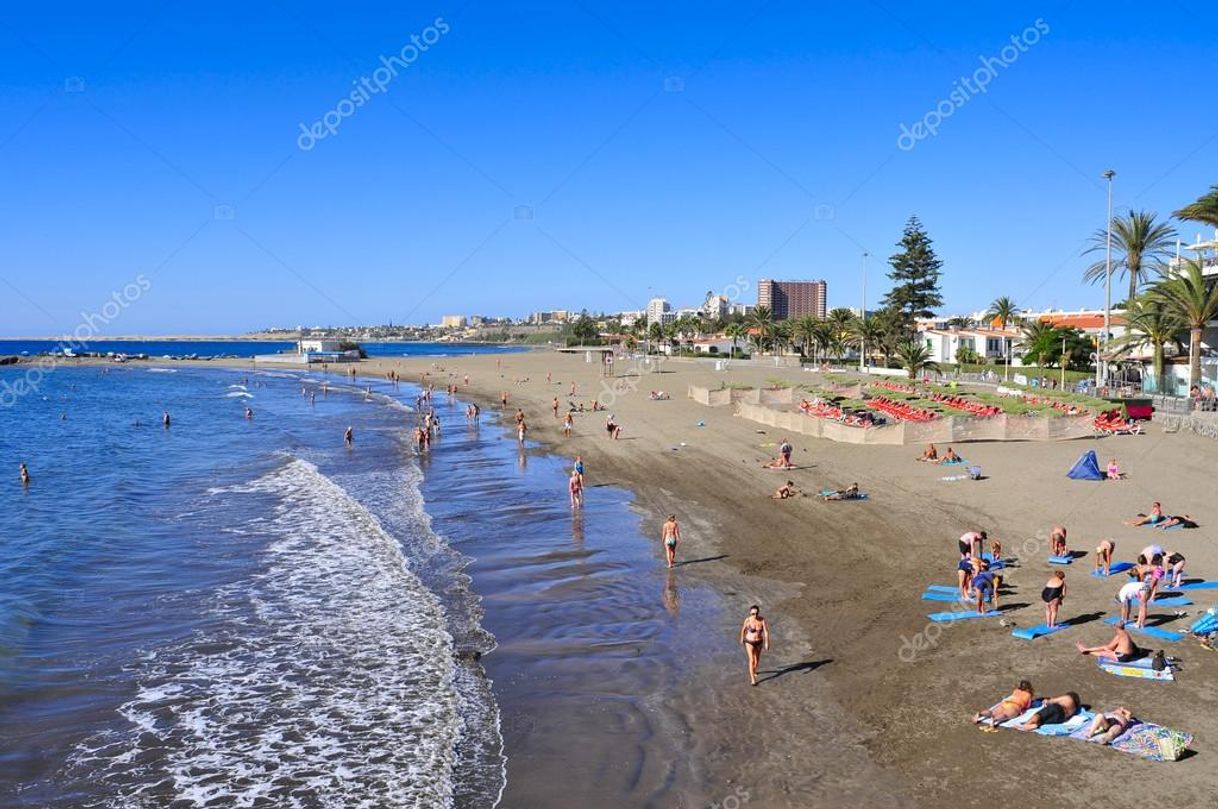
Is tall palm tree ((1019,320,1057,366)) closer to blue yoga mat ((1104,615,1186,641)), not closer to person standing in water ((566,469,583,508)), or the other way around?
person standing in water ((566,469,583,508))

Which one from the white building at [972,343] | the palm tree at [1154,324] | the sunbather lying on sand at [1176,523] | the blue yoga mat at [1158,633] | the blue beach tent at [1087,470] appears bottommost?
the blue yoga mat at [1158,633]

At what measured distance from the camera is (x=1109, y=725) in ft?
32.0

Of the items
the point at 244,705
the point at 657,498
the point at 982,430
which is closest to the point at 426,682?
the point at 244,705

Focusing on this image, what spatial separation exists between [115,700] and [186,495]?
711 inches

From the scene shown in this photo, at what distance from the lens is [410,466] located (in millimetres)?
33125

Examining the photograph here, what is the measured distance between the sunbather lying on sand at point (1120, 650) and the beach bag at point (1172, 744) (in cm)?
233

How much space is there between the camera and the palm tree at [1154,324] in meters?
41.8

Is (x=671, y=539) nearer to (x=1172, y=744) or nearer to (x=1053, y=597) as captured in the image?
(x=1053, y=597)

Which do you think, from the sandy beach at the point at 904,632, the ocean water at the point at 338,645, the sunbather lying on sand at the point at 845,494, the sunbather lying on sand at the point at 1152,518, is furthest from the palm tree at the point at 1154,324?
the ocean water at the point at 338,645

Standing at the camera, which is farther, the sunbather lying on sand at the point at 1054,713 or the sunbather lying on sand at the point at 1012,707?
the sunbather lying on sand at the point at 1012,707

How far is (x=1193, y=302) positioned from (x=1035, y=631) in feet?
107

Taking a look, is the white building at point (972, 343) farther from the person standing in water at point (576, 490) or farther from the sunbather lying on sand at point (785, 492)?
the person standing in water at point (576, 490)

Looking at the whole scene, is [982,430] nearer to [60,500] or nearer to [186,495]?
[186,495]

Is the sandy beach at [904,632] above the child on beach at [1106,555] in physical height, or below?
below
